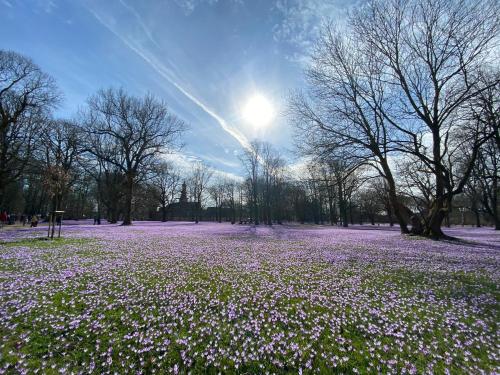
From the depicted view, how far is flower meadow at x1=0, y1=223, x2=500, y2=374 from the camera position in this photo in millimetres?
3031

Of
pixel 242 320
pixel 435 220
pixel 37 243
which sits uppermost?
pixel 435 220

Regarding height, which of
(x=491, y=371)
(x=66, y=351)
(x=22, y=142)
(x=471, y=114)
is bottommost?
(x=491, y=371)

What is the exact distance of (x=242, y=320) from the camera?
13.5 feet

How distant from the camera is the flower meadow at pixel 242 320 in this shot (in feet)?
9.95

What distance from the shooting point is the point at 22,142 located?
1182 inches

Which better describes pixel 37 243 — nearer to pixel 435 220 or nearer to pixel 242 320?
pixel 242 320

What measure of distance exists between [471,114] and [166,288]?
2059 centimetres

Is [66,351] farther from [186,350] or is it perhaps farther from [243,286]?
[243,286]

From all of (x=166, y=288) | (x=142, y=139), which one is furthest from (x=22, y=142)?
(x=166, y=288)

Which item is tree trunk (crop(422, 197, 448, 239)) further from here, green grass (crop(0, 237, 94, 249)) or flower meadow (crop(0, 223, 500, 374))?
green grass (crop(0, 237, 94, 249))

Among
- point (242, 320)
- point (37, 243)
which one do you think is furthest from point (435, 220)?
point (37, 243)

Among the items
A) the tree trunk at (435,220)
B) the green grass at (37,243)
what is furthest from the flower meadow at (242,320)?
the tree trunk at (435,220)

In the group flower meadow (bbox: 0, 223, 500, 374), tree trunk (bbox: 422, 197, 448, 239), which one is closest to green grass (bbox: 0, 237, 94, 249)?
flower meadow (bbox: 0, 223, 500, 374)

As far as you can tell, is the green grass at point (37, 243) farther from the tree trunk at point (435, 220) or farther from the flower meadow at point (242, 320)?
the tree trunk at point (435, 220)
